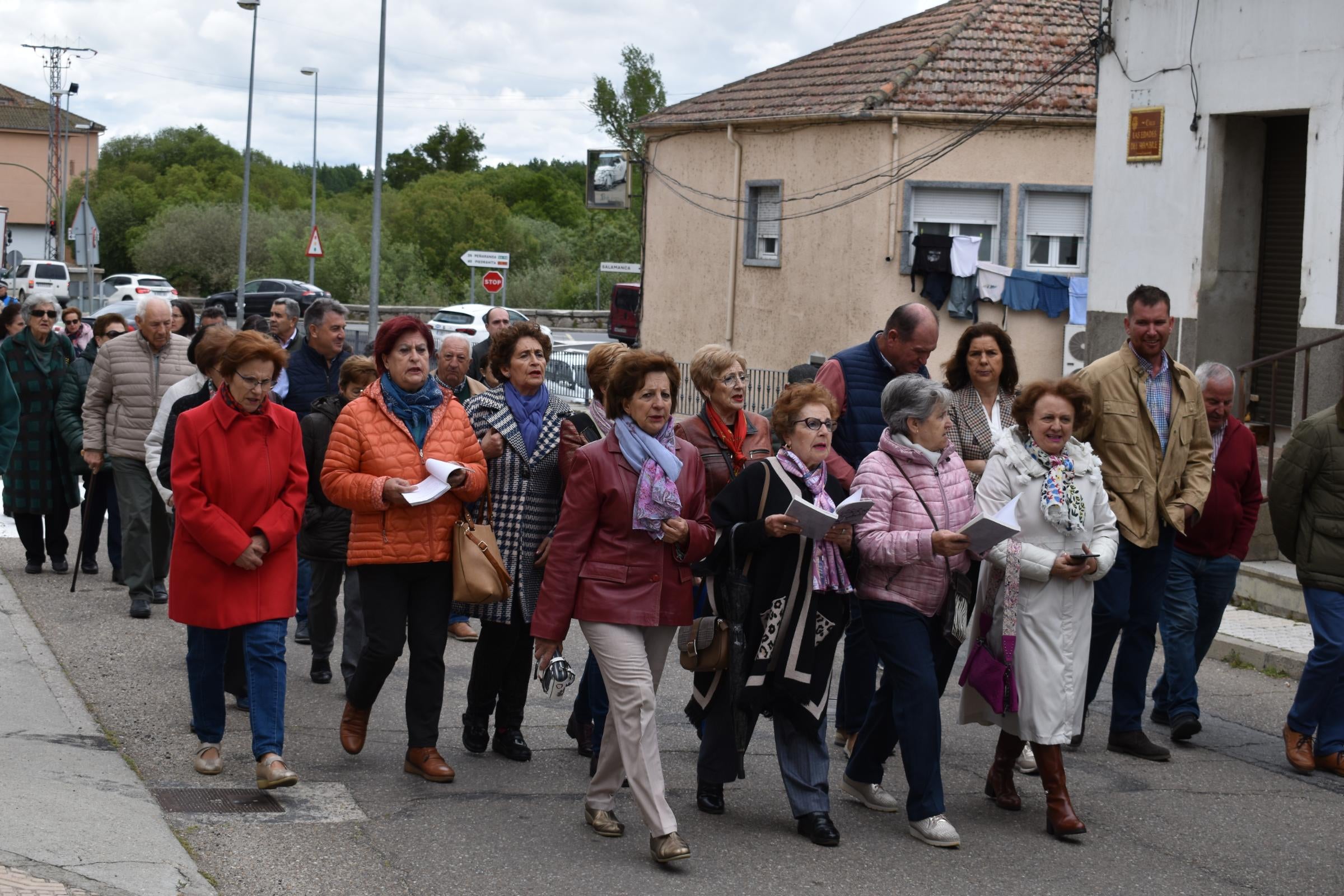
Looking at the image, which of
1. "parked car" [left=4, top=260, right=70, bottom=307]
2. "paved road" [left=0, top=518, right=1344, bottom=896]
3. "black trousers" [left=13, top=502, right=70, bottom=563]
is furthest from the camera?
"parked car" [left=4, top=260, right=70, bottom=307]

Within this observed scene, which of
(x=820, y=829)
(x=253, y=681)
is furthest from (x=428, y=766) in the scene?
(x=820, y=829)

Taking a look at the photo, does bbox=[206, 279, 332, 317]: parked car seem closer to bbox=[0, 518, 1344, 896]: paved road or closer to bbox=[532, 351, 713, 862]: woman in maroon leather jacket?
bbox=[0, 518, 1344, 896]: paved road

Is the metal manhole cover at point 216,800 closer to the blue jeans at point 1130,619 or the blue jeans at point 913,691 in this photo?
the blue jeans at point 913,691

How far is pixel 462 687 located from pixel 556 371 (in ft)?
54.4

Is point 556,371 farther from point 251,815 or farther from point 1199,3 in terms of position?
point 251,815

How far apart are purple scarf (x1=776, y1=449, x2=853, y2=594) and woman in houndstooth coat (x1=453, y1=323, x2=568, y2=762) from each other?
49.8 inches

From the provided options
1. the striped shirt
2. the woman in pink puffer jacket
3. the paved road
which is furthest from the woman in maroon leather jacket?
the striped shirt

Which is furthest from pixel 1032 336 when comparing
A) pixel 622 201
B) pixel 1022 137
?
pixel 622 201

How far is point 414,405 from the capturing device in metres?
6.62

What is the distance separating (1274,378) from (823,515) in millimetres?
7682

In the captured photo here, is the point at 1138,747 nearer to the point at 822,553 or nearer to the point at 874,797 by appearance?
the point at 874,797

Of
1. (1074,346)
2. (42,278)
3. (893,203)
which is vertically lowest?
(1074,346)

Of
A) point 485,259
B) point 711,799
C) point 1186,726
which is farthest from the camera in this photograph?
point 485,259

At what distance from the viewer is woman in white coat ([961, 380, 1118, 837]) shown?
20.3 ft
